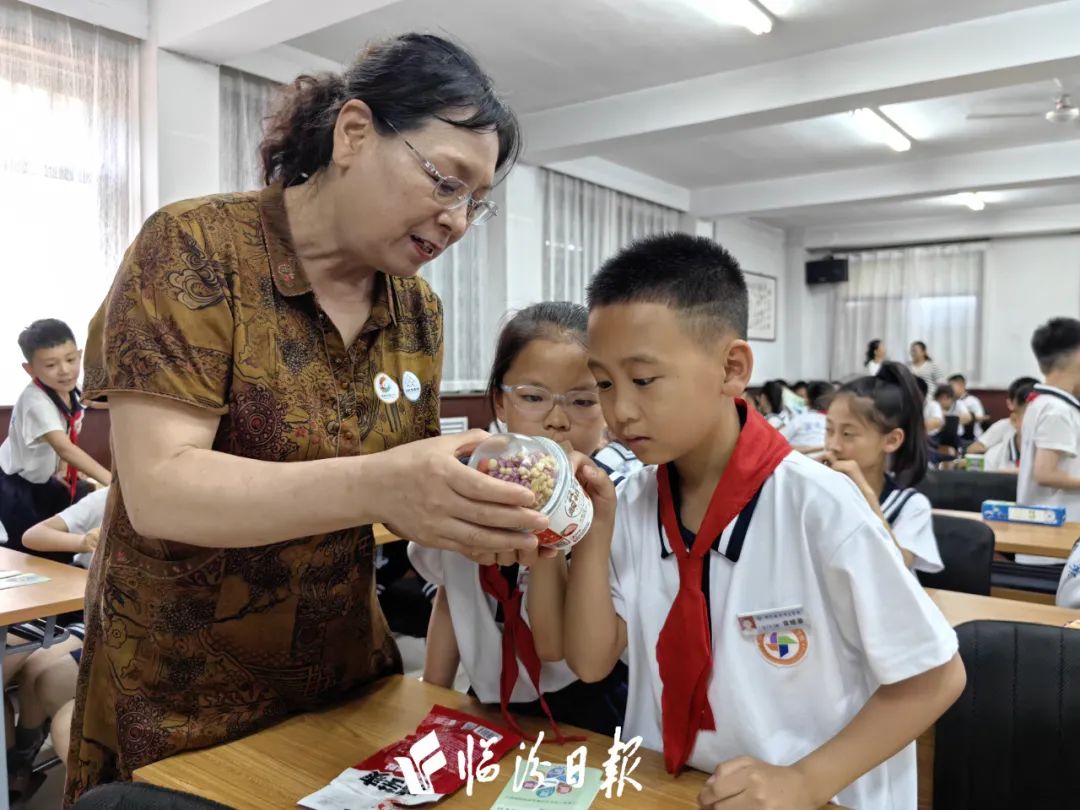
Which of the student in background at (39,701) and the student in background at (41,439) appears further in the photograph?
the student in background at (41,439)

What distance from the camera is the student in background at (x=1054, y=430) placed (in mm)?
3621

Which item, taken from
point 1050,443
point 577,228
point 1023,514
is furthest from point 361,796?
point 577,228

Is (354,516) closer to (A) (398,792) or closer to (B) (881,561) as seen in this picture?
(A) (398,792)

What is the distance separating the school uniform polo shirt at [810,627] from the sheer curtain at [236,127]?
4.50 meters

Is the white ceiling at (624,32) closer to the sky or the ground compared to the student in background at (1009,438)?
closer to the sky

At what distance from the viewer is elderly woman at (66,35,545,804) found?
88cm

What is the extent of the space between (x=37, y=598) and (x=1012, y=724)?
2397 millimetres

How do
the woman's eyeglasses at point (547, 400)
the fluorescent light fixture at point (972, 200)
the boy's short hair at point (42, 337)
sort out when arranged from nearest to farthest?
the woman's eyeglasses at point (547, 400) < the boy's short hair at point (42, 337) < the fluorescent light fixture at point (972, 200)

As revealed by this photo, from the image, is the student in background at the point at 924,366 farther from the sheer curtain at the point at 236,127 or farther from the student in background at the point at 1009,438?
the sheer curtain at the point at 236,127

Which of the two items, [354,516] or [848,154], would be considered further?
[848,154]

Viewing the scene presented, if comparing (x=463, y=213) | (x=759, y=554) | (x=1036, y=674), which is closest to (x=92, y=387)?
(x=463, y=213)

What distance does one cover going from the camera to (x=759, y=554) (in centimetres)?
109

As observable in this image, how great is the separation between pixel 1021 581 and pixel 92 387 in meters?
3.81

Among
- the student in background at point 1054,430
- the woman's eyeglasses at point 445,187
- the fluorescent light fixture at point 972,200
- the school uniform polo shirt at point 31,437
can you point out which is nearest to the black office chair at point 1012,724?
the woman's eyeglasses at point 445,187
